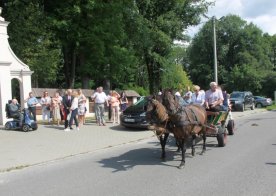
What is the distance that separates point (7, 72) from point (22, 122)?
4051 millimetres

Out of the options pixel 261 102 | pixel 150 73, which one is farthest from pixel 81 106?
pixel 261 102

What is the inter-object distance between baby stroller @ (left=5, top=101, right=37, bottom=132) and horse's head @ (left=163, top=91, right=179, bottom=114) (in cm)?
1018

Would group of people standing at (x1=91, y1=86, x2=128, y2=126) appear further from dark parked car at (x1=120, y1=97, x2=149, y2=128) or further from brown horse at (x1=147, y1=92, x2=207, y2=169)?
brown horse at (x1=147, y1=92, x2=207, y2=169)

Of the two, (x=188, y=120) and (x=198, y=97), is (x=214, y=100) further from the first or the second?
(x=188, y=120)

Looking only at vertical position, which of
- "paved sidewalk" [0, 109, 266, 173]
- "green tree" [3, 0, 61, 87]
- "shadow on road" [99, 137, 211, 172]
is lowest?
"shadow on road" [99, 137, 211, 172]

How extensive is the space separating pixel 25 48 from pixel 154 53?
11002mm

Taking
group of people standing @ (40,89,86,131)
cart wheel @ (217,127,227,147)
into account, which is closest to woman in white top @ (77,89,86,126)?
group of people standing @ (40,89,86,131)

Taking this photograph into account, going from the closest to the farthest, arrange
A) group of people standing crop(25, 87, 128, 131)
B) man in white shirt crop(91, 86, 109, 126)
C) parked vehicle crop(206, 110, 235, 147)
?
parked vehicle crop(206, 110, 235, 147) → group of people standing crop(25, 87, 128, 131) → man in white shirt crop(91, 86, 109, 126)

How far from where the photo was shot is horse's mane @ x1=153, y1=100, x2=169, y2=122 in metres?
10.4

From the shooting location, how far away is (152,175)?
9.52 meters

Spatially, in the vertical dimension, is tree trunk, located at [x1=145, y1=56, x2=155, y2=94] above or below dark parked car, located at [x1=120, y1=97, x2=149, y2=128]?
above

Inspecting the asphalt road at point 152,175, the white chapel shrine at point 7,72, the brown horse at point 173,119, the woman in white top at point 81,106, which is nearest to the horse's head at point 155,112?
the brown horse at point 173,119

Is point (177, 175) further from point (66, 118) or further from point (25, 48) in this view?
point (25, 48)

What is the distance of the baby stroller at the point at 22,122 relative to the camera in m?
19.3
